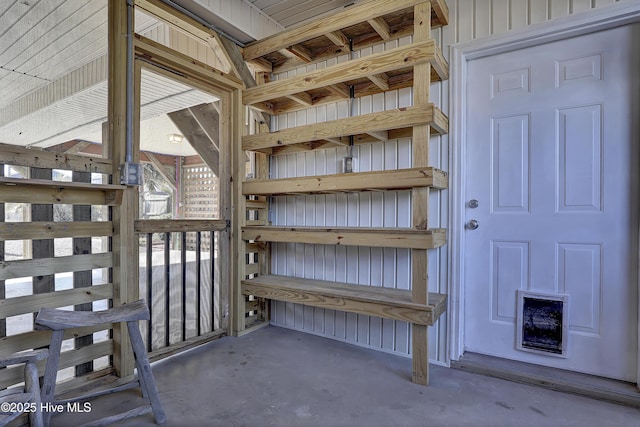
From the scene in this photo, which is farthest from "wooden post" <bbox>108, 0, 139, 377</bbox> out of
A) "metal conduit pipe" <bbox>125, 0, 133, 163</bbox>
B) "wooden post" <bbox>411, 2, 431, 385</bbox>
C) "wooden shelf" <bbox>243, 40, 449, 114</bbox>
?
"wooden post" <bbox>411, 2, 431, 385</bbox>

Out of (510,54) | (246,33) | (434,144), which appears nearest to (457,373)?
(434,144)

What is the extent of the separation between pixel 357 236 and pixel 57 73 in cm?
198

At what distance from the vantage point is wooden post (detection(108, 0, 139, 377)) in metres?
2.05

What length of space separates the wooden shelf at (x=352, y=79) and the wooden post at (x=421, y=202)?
3.3 inches

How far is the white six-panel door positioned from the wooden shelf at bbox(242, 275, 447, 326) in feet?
1.53

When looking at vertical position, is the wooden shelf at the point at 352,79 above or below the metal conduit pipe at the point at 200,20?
below

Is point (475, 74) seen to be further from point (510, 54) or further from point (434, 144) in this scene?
point (434, 144)

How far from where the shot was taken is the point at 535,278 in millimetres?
2178

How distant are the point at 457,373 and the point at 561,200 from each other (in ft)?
4.07

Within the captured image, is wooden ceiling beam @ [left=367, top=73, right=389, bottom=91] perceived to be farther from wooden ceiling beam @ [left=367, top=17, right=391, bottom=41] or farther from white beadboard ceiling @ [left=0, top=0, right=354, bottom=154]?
white beadboard ceiling @ [left=0, top=0, right=354, bottom=154]

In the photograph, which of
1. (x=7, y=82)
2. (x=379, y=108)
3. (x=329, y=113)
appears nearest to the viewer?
(x=7, y=82)

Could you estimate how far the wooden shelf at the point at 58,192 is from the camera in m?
1.66

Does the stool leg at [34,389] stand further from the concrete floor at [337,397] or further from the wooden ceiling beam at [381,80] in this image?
the wooden ceiling beam at [381,80]

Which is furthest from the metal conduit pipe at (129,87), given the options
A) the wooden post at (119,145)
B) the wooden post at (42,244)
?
the wooden post at (42,244)
